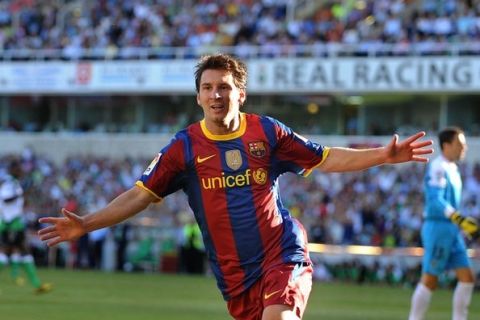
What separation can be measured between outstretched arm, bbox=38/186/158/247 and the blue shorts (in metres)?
6.06

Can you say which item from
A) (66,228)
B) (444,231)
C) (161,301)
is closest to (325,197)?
(161,301)

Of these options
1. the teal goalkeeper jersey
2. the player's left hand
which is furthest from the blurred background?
the player's left hand

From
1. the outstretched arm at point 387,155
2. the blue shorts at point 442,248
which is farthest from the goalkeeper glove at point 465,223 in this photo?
the outstretched arm at point 387,155

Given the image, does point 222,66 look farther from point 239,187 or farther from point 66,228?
point 66,228

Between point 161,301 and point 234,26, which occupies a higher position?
point 234,26

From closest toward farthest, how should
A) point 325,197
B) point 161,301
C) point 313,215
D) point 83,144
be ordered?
1. point 161,301
2. point 313,215
3. point 325,197
4. point 83,144

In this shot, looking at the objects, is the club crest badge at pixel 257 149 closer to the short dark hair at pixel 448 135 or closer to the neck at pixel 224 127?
the neck at pixel 224 127

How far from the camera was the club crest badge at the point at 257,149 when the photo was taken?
829 cm

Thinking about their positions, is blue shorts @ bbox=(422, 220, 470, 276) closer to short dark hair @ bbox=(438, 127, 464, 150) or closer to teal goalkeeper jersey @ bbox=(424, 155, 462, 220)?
teal goalkeeper jersey @ bbox=(424, 155, 462, 220)

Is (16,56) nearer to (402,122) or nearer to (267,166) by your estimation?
(402,122)

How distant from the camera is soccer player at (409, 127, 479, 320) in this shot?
1350 centimetres

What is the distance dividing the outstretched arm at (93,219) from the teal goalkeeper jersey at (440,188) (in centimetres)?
581

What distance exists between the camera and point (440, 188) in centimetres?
1348

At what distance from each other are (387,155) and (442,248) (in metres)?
5.77
